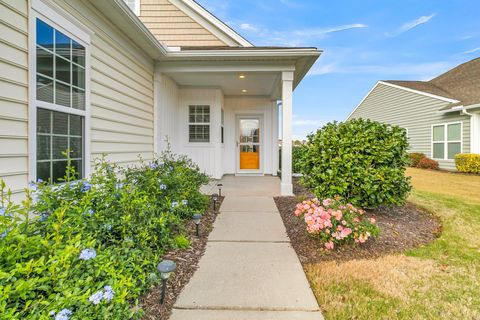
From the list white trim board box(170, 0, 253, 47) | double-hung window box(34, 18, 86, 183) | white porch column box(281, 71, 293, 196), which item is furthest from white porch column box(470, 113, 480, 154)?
double-hung window box(34, 18, 86, 183)

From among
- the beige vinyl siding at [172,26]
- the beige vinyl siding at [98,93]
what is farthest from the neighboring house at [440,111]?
the beige vinyl siding at [98,93]

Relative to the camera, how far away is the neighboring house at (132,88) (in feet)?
8.21

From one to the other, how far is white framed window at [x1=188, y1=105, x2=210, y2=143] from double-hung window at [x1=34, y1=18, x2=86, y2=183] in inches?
167

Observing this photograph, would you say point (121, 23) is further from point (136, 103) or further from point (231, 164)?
point (231, 164)

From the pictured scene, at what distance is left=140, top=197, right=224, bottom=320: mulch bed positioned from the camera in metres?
1.81

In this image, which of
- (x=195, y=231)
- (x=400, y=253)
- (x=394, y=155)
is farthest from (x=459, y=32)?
(x=195, y=231)

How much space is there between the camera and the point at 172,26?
7879mm

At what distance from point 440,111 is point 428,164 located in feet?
8.08

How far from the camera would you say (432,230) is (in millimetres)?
3629

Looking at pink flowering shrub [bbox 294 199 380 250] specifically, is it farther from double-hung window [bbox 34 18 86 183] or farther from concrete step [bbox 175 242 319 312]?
double-hung window [bbox 34 18 86 183]

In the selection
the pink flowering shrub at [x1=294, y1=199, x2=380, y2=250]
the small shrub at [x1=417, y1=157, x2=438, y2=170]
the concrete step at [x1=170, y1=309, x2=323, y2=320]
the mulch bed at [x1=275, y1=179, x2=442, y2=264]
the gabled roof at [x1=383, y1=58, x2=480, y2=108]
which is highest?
the gabled roof at [x1=383, y1=58, x2=480, y2=108]

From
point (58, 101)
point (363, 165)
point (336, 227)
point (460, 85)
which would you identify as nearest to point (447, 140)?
point (460, 85)

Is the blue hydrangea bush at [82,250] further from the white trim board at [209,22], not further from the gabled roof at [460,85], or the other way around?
the gabled roof at [460,85]

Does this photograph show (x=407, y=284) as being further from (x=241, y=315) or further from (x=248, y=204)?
(x=248, y=204)
